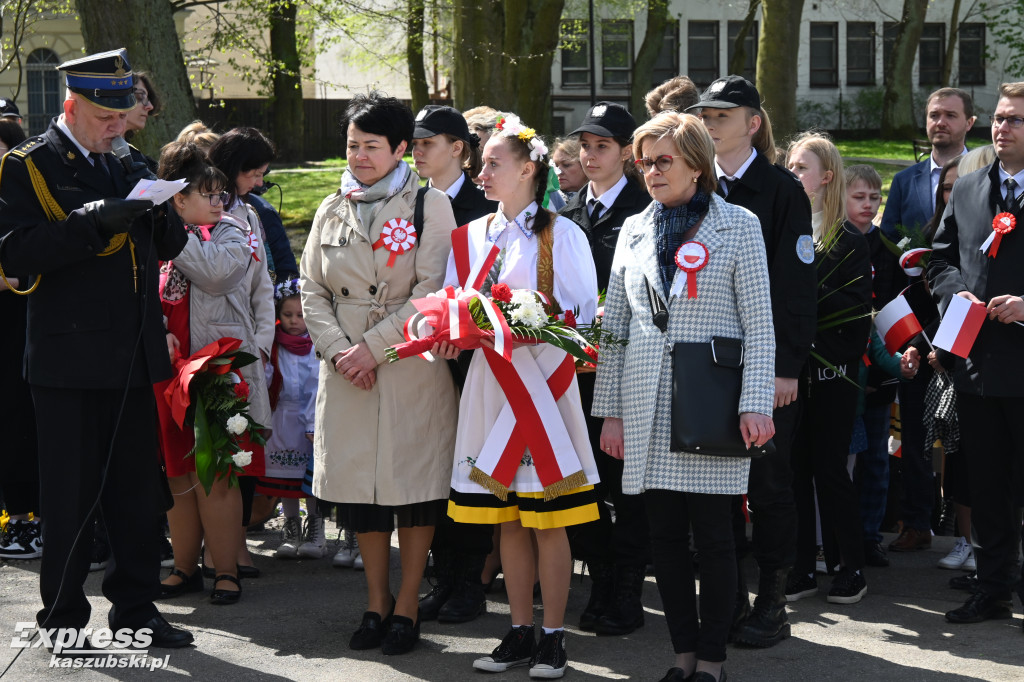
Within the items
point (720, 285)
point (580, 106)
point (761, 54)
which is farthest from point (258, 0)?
point (580, 106)

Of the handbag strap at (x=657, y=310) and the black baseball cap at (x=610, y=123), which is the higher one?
the black baseball cap at (x=610, y=123)

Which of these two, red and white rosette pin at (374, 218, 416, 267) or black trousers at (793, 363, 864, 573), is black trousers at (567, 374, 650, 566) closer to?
black trousers at (793, 363, 864, 573)

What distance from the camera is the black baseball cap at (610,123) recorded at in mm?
5477

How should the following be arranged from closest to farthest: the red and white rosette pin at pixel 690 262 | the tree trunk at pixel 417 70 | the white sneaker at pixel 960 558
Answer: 1. the red and white rosette pin at pixel 690 262
2. the white sneaker at pixel 960 558
3. the tree trunk at pixel 417 70

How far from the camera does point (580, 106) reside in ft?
131


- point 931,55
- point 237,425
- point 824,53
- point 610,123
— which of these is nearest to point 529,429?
point 237,425

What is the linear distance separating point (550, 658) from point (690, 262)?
165 centimetres

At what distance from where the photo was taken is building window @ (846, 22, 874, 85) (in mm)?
40312

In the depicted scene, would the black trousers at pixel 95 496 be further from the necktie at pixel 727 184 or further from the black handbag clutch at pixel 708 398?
the necktie at pixel 727 184

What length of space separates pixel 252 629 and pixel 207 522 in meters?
0.68

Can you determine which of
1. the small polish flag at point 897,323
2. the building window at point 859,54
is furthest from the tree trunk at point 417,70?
the building window at point 859,54

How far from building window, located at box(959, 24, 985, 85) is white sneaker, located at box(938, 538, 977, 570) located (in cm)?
3706

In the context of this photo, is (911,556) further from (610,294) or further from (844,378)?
(610,294)

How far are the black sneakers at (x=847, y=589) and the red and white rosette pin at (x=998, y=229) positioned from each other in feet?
5.41
